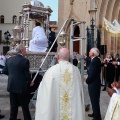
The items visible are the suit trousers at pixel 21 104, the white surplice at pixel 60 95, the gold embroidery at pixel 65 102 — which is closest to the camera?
the white surplice at pixel 60 95

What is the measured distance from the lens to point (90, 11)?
75.4 feet

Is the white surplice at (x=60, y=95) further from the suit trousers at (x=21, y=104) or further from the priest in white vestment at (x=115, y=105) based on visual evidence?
the suit trousers at (x=21, y=104)

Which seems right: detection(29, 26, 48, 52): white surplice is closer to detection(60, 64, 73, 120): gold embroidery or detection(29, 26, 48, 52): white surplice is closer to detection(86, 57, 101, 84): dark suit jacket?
detection(86, 57, 101, 84): dark suit jacket

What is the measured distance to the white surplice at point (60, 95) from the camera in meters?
5.21

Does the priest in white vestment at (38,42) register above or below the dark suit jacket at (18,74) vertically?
above

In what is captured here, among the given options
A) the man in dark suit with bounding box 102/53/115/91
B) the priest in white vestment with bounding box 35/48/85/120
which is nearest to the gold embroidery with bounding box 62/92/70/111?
the priest in white vestment with bounding box 35/48/85/120

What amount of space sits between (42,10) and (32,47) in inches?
82.8

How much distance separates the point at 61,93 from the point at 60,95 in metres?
0.04

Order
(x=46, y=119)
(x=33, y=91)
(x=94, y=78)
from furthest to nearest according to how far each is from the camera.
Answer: (x=33, y=91) < (x=94, y=78) < (x=46, y=119)

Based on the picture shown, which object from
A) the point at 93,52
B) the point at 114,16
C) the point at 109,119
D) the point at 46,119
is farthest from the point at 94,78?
the point at 114,16

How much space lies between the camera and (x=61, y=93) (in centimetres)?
536

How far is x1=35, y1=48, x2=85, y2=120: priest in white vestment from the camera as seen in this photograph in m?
5.23

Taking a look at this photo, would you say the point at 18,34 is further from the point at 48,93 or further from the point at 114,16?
the point at 114,16

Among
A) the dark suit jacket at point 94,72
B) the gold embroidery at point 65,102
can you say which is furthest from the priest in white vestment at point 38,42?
the gold embroidery at point 65,102
